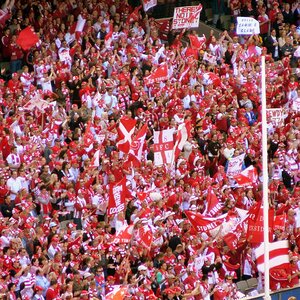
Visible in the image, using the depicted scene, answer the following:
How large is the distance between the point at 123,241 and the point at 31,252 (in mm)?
1837

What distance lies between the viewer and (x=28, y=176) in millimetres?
26828

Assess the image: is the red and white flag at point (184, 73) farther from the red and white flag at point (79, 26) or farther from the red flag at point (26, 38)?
the red flag at point (26, 38)

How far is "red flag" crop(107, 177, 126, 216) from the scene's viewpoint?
88.5ft

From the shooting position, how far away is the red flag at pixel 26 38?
30875 mm

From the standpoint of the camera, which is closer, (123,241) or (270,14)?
(123,241)

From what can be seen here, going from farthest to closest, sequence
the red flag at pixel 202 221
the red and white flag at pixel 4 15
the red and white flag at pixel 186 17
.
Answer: the red and white flag at pixel 186 17 < the red and white flag at pixel 4 15 < the red flag at pixel 202 221

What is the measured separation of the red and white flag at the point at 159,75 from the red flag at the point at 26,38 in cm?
265

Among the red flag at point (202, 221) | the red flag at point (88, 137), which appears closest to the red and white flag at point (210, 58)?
the red flag at point (88, 137)

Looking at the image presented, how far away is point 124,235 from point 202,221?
5.77 ft

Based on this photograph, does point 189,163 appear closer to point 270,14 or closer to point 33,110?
point 33,110

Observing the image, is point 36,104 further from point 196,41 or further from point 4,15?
point 196,41

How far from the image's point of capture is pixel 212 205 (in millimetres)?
28078

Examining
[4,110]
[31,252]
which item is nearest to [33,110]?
[4,110]

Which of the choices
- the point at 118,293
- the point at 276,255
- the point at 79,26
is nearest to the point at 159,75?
the point at 79,26
